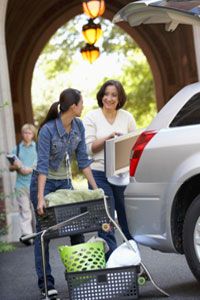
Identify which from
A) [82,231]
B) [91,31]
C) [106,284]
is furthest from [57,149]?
[91,31]

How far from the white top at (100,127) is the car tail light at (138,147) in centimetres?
83

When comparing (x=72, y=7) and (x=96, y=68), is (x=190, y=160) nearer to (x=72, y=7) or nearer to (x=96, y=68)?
(x=72, y=7)

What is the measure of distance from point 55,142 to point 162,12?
1323 millimetres

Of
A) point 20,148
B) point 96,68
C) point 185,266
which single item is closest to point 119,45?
point 96,68

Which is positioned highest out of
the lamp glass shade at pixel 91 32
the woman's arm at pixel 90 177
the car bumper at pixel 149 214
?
the lamp glass shade at pixel 91 32

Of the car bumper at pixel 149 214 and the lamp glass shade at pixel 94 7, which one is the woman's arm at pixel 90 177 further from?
the lamp glass shade at pixel 94 7

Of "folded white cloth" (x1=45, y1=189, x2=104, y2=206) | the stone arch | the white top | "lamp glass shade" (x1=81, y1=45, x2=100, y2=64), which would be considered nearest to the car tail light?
"folded white cloth" (x1=45, y1=189, x2=104, y2=206)

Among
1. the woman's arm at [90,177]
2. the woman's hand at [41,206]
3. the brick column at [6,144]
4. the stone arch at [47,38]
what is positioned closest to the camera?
the woman's hand at [41,206]

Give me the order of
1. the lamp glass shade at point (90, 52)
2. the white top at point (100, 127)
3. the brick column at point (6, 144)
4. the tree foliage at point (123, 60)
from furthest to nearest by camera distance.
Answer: the tree foliage at point (123, 60) < the lamp glass shade at point (90, 52) < the brick column at point (6, 144) < the white top at point (100, 127)

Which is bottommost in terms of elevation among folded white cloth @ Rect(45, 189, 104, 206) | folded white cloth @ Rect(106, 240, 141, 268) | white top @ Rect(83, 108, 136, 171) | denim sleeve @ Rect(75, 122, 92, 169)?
folded white cloth @ Rect(106, 240, 141, 268)

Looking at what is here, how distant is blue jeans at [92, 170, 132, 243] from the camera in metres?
8.23

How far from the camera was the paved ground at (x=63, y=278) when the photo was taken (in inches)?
300

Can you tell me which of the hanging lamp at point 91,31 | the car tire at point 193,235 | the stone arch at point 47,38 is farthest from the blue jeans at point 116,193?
the stone arch at point 47,38

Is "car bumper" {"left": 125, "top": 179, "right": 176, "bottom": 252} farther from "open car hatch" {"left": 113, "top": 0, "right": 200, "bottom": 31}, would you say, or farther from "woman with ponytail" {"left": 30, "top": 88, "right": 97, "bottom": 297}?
"open car hatch" {"left": 113, "top": 0, "right": 200, "bottom": 31}
